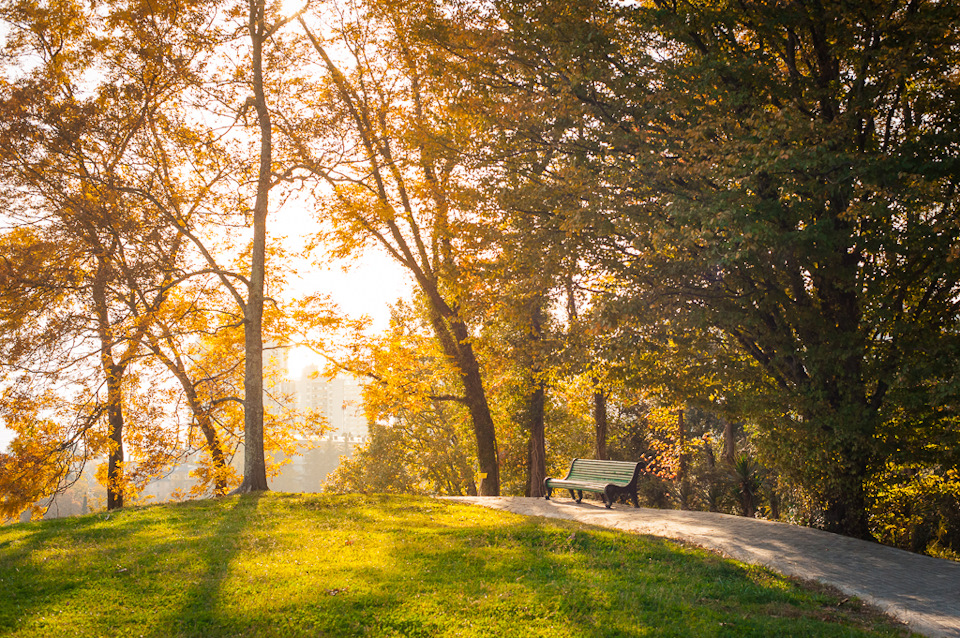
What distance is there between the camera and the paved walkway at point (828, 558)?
5.87 meters

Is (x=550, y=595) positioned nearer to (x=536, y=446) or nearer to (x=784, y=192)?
(x=784, y=192)

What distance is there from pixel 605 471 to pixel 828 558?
5302 millimetres

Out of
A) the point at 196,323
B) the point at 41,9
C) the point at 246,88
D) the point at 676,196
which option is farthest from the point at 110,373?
the point at 676,196

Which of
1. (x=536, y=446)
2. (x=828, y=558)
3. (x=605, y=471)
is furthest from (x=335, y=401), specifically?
Answer: (x=828, y=558)

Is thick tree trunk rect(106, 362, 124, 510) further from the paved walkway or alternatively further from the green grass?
the paved walkway

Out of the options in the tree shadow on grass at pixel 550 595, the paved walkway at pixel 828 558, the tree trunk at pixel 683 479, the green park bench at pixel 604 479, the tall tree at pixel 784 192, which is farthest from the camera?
the tree trunk at pixel 683 479

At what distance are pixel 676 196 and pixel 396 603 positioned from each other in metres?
6.15

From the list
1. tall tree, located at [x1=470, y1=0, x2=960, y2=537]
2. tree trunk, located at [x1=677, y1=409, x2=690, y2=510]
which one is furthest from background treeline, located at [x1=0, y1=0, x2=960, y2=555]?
tree trunk, located at [x1=677, y1=409, x2=690, y2=510]

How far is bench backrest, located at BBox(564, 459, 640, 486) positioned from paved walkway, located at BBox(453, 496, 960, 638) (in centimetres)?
64

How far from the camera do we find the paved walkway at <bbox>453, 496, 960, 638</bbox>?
5867mm

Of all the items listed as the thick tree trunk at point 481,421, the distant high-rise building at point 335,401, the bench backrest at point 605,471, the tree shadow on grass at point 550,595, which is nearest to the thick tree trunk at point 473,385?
the thick tree trunk at point 481,421

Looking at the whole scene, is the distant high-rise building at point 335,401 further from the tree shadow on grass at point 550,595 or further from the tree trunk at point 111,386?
the tree shadow on grass at point 550,595

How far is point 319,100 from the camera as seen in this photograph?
50.5ft

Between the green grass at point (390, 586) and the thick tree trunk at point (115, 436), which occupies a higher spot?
the thick tree trunk at point (115, 436)
